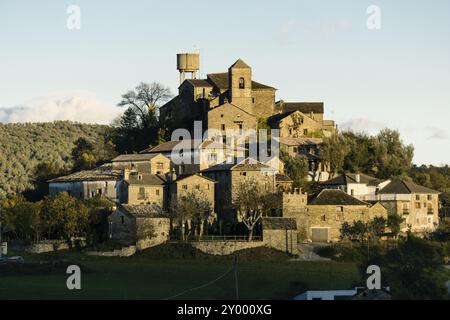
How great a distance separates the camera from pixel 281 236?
86.6 meters

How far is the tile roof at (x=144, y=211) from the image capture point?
87669mm

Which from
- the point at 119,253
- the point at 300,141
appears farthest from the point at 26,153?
the point at 119,253

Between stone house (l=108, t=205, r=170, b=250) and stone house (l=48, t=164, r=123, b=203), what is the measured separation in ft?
22.9

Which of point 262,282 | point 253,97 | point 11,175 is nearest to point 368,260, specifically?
point 262,282

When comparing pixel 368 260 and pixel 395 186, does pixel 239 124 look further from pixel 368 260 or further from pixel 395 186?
pixel 368 260

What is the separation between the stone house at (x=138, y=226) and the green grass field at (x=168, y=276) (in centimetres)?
164

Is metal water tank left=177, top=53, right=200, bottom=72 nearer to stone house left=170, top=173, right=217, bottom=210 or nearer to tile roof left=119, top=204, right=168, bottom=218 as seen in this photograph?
stone house left=170, top=173, right=217, bottom=210

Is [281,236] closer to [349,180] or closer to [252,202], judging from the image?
[252,202]

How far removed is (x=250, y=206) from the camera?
88.6 m

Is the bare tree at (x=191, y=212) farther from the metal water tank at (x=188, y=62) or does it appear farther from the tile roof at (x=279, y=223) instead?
the metal water tank at (x=188, y=62)

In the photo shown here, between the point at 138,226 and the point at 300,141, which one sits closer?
the point at 138,226

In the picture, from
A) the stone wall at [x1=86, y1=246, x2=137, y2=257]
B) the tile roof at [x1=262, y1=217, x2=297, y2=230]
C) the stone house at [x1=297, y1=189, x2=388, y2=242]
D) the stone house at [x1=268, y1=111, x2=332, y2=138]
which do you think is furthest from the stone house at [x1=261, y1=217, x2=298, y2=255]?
the stone house at [x1=268, y1=111, x2=332, y2=138]

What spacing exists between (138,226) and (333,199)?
14135 mm

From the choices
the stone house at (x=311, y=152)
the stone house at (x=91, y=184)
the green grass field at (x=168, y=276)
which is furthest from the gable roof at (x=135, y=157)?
the green grass field at (x=168, y=276)
